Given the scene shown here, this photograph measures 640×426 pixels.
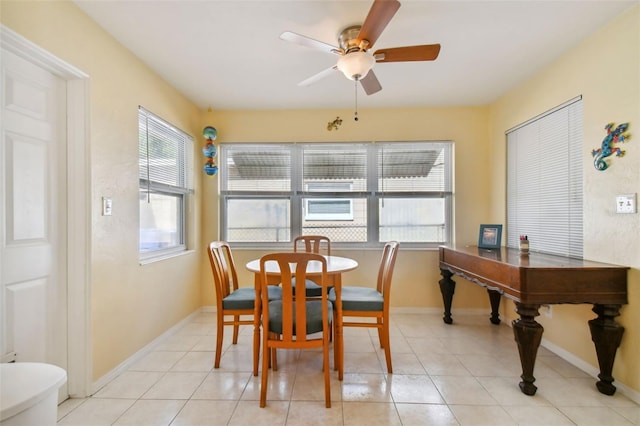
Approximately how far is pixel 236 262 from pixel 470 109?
3306mm

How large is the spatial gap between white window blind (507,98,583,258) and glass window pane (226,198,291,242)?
2.48 m

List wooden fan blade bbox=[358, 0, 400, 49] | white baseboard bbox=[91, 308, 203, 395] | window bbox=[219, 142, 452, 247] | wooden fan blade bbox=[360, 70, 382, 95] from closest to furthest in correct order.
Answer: wooden fan blade bbox=[358, 0, 400, 49], white baseboard bbox=[91, 308, 203, 395], wooden fan blade bbox=[360, 70, 382, 95], window bbox=[219, 142, 452, 247]

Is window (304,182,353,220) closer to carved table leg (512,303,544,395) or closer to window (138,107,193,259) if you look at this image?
window (138,107,193,259)

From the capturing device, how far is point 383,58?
1836 mm

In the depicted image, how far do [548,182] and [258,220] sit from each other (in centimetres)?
296

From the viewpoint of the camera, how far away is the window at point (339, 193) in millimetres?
3422

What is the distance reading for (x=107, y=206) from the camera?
A: 6.46ft

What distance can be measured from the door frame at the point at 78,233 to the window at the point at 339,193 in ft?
5.60

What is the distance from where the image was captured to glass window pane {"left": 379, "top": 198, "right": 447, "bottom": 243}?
11.3 feet

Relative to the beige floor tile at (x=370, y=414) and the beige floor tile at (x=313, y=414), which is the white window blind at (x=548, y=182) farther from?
the beige floor tile at (x=313, y=414)

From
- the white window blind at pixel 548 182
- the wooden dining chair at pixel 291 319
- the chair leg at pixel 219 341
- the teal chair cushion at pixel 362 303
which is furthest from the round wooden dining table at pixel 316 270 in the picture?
the white window blind at pixel 548 182

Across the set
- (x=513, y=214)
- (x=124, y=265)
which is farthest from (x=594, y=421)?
(x=124, y=265)

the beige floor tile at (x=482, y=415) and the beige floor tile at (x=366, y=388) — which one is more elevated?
the beige floor tile at (x=366, y=388)

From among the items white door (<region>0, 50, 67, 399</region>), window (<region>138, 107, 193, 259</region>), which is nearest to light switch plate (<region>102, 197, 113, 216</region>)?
white door (<region>0, 50, 67, 399</region>)
